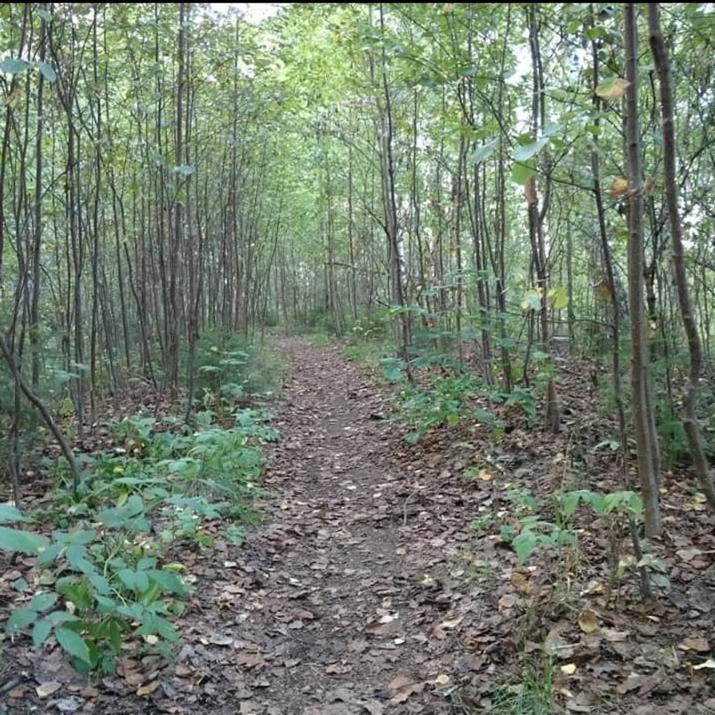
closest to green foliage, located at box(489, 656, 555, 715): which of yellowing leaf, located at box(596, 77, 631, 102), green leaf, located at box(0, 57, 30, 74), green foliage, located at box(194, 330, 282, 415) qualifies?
yellowing leaf, located at box(596, 77, 631, 102)

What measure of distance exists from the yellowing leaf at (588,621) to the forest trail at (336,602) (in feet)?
1.84

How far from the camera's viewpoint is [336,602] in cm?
372

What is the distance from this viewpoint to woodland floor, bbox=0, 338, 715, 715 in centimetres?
263

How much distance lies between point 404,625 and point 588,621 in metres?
0.96

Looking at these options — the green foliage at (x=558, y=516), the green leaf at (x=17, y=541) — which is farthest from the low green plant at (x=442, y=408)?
the green leaf at (x=17, y=541)

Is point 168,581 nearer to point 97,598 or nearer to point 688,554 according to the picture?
point 97,598

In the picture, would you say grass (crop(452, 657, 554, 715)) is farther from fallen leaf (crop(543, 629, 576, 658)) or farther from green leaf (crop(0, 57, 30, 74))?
green leaf (crop(0, 57, 30, 74))

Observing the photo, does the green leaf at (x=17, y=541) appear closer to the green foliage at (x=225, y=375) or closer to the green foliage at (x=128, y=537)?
the green foliage at (x=128, y=537)

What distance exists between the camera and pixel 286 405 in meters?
8.98

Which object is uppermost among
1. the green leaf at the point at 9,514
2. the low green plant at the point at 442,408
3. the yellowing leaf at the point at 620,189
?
the yellowing leaf at the point at 620,189

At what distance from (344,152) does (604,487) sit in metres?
14.1

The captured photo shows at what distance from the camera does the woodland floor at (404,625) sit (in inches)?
104

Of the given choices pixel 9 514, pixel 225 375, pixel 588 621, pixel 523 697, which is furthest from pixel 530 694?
pixel 225 375

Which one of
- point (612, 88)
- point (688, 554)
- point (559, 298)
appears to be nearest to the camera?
point (612, 88)
